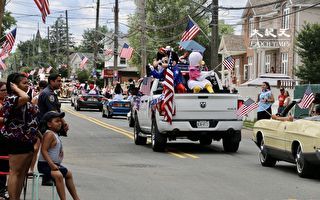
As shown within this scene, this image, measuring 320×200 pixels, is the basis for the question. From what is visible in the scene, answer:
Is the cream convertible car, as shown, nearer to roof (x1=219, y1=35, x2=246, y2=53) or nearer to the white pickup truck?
the white pickup truck

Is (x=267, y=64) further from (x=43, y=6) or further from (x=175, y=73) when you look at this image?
(x=175, y=73)

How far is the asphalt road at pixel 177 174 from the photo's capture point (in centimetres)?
1071

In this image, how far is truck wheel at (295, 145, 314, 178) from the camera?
12.3 m

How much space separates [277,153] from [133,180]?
3.18 m

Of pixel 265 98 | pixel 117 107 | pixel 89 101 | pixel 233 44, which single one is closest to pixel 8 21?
pixel 233 44

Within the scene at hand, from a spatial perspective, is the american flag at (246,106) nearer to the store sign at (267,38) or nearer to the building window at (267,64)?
the store sign at (267,38)

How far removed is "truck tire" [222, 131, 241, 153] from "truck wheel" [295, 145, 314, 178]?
14.5ft

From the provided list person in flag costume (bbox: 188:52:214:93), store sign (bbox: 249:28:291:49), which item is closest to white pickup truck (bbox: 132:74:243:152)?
person in flag costume (bbox: 188:52:214:93)

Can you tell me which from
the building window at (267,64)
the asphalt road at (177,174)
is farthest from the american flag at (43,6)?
the building window at (267,64)

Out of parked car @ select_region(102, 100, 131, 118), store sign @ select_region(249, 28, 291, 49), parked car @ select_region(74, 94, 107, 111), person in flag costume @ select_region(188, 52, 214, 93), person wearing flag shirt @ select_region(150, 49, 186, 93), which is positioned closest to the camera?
person wearing flag shirt @ select_region(150, 49, 186, 93)

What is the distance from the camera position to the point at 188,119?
16.7 m

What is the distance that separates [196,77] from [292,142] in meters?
5.24

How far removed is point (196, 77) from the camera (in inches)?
696

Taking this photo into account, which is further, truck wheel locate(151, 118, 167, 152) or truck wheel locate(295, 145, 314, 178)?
truck wheel locate(151, 118, 167, 152)
